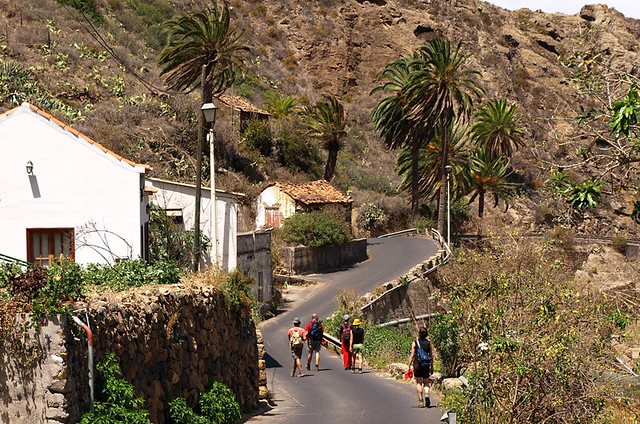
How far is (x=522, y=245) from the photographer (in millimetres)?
25766

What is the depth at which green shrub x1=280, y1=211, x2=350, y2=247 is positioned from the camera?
40.7m

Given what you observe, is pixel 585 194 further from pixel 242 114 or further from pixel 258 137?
pixel 242 114

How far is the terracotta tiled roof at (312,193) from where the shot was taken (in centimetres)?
4397

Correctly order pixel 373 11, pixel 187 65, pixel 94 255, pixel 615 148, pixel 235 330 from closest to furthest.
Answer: pixel 615 148
pixel 235 330
pixel 94 255
pixel 187 65
pixel 373 11

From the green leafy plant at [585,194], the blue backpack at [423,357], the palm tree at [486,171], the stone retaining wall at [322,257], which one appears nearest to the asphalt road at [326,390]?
the blue backpack at [423,357]

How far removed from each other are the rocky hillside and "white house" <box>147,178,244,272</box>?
4.06m

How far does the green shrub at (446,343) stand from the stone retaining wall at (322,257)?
58.6 ft

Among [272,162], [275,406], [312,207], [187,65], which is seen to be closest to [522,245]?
[275,406]

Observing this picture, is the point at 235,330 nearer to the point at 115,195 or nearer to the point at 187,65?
the point at 115,195

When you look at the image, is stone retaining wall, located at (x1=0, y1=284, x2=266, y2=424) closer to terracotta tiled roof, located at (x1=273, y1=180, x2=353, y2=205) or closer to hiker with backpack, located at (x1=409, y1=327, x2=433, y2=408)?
hiker with backpack, located at (x1=409, y1=327, x2=433, y2=408)

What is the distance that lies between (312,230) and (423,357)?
972 inches

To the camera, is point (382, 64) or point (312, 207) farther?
point (382, 64)

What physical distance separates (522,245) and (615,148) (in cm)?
1595

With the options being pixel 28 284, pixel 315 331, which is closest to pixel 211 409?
pixel 28 284
